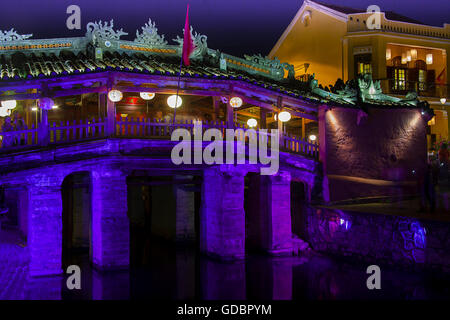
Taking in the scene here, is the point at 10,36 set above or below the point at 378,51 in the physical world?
below

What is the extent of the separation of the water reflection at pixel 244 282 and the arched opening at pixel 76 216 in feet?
6.20

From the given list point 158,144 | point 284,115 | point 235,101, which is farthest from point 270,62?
point 158,144

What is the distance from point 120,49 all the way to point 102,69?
10.5 ft

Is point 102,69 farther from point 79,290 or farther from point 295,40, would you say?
point 295,40

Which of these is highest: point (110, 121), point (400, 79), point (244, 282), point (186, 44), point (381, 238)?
point (400, 79)

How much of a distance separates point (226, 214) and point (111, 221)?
4294mm

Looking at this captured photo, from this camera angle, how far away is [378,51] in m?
25.6

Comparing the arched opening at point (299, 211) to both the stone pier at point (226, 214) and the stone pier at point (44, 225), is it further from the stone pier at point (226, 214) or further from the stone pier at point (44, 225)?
the stone pier at point (44, 225)

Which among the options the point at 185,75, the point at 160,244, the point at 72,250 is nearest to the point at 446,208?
the point at 185,75

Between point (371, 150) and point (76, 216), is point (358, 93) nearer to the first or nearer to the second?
point (371, 150)

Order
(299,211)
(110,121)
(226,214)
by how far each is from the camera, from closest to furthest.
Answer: (110,121), (226,214), (299,211)

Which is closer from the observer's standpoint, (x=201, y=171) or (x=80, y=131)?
(x=80, y=131)

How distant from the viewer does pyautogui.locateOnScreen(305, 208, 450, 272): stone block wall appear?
1355 cm

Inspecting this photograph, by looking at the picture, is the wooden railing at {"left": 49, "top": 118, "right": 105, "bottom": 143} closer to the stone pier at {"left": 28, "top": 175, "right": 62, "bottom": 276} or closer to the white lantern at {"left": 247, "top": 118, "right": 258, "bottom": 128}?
the stone pier at {"left": 28, "top": 175, "right": 62, "bottom": 276}
